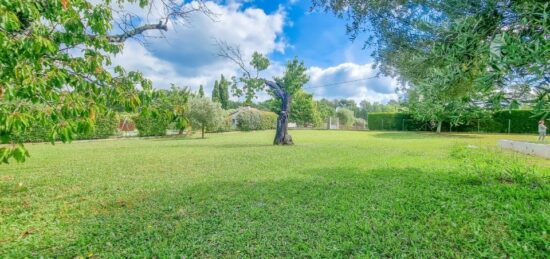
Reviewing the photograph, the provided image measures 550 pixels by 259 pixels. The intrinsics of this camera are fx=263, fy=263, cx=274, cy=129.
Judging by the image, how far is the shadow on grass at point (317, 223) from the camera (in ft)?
9.36

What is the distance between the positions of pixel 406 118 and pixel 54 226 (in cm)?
3350

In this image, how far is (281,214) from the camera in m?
3.90

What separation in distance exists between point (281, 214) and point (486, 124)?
2829cm

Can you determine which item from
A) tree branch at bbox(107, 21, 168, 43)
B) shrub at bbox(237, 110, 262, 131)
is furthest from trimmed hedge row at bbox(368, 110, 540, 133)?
tree branch at bbox(107, 21, 168, 43)

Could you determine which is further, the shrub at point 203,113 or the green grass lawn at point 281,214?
the shrub at point 203,113

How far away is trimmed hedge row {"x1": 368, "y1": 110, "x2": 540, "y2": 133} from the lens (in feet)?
74.3

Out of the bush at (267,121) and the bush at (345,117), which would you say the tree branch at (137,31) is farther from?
the bush at (345,117)

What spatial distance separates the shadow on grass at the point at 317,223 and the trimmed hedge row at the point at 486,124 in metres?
16.6

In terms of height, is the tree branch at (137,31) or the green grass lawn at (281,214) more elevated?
the tree branch at (137,31)

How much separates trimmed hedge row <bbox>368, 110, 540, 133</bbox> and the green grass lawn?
52.6 feet

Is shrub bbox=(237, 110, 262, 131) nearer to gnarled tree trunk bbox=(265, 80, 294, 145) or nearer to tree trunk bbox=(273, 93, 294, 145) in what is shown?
gnarled tree trunk bbox=(265, 80, 294, 145)

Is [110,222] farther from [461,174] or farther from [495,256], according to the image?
[461,174]

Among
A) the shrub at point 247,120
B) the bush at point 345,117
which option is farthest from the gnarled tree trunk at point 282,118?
the bush at point 345,117

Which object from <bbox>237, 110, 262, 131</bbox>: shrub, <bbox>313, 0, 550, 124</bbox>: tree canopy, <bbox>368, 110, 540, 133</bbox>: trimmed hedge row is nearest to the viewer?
<bbox>313, 0, 550, 124</bbox>: tree canopy
